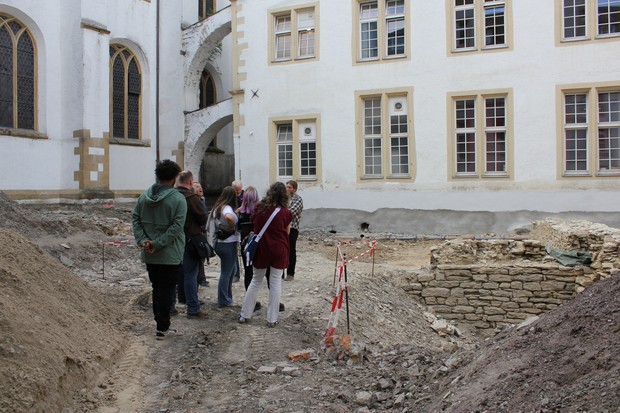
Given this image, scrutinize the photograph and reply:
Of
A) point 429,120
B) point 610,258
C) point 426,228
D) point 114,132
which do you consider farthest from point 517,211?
point 114,132

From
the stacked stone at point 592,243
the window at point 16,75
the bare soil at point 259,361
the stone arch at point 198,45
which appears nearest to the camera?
the bare soil at point 259,361

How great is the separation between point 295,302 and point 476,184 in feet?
34.3

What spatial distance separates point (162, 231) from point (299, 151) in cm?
1407

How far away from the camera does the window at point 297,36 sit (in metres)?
20.1

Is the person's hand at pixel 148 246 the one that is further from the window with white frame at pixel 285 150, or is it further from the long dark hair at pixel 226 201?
the window with white frame at pixel 285 150

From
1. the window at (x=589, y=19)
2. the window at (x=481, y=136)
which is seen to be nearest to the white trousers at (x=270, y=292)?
the window at (x=481, y=136)

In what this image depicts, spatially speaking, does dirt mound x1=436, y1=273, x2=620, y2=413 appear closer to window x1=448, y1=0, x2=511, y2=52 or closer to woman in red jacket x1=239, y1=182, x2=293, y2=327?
woman in red jacket x1=239, y1=182, x2=293, y2=327

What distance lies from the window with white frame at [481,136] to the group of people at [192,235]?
10740 mm

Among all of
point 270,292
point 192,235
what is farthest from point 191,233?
point 270,292

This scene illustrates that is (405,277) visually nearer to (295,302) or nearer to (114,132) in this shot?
(295,302)

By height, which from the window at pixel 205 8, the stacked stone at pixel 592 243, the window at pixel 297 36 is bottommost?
the stacked stone at pixel 592 243

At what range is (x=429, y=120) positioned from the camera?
18.4 metres

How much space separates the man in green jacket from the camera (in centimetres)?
636

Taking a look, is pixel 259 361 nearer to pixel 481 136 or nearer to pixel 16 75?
pixel 481 136
